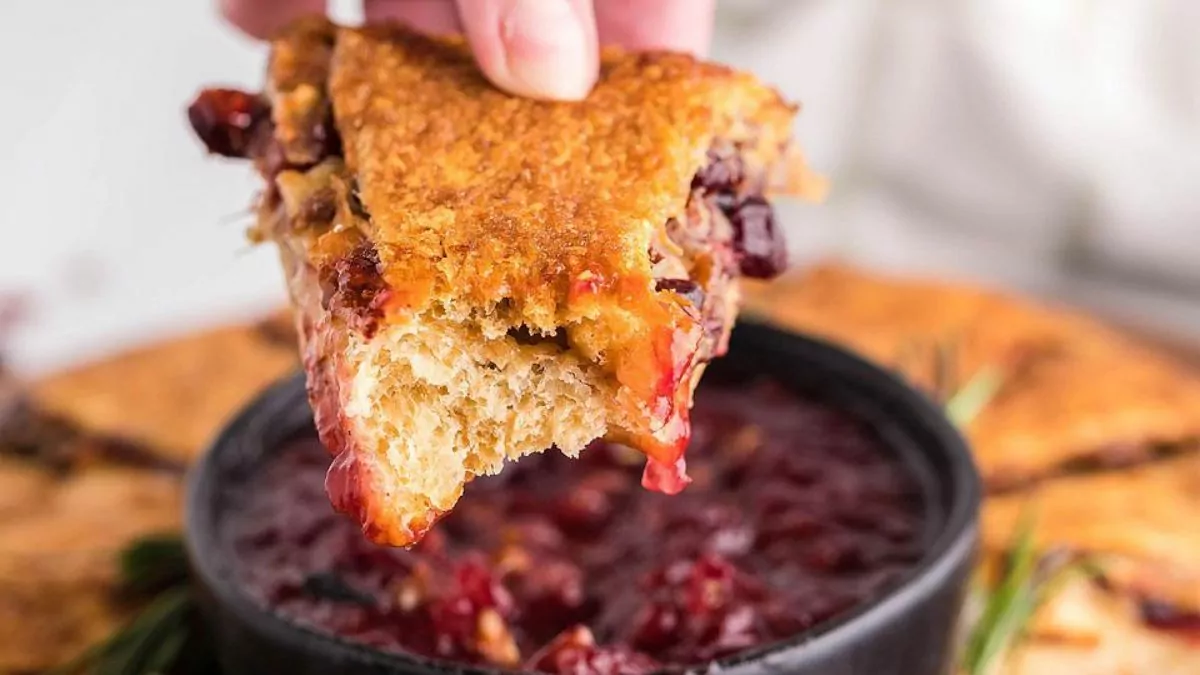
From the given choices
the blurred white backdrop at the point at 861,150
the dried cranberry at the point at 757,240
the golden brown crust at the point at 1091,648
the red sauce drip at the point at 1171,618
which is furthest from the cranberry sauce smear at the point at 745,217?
the blurred white backdrop at the point at 861,150

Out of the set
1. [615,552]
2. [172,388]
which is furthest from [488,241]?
[172,388]

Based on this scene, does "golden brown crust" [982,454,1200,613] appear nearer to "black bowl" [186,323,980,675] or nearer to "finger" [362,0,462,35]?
"black bowl" [186,323,980,675]

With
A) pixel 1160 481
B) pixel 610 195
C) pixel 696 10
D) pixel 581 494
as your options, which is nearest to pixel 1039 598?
pixel 1160 481

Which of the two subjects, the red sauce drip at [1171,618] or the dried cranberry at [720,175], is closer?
the dried cranberry at [720,175]

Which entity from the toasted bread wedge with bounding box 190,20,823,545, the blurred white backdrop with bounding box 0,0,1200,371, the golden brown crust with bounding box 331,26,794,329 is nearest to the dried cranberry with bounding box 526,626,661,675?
the toasted bread wedge with bounding box 190,20,823,545

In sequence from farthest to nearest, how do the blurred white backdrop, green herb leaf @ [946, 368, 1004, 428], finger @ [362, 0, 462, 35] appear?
the blurred white backdrop < green herb leaf @ [946, 368, 1004, 428] < finger @ [362, 0, 462, 35]

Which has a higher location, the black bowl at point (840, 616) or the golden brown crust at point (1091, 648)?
the black bowl at point (840, 616)

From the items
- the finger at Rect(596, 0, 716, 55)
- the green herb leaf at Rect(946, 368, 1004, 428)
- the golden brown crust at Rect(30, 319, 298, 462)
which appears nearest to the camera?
the finger at Rect(596, 0, 716, 55)

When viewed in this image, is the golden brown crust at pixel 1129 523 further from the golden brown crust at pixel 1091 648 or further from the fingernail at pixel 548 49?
the fingernail at pixel 548 49
